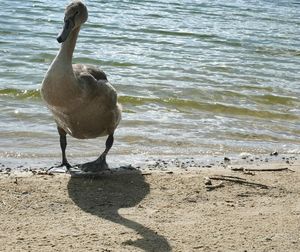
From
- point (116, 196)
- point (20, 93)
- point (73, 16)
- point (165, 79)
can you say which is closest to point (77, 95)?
point (73, 16)

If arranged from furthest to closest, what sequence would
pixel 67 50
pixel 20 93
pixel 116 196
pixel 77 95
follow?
pixel 20 93, pixel 67 50, pixel 77 95, pixel 116 196

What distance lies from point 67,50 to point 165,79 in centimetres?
582

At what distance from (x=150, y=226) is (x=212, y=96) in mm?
6176

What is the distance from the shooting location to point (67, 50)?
6.58 metres

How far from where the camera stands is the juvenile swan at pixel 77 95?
635cm

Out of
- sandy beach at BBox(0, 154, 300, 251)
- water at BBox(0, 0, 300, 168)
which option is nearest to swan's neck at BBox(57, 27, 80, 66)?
sandy beach at BBox(0, 154, 300, 251)

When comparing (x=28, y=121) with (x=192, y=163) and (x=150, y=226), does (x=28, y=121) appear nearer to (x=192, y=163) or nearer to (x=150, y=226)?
(x=192, y=163)

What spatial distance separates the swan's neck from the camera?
6434mm

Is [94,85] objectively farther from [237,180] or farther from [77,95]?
[237,180]

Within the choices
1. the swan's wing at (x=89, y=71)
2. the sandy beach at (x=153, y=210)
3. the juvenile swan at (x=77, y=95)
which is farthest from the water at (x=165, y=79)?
the sandy beach at (x=153, y=210)

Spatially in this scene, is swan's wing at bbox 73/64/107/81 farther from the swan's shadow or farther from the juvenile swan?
the swan's shadow

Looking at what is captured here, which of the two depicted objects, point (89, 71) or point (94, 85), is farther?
point (89, 71)

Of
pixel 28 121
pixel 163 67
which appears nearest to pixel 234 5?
pixel 163 67

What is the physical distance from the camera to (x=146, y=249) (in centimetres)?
484
